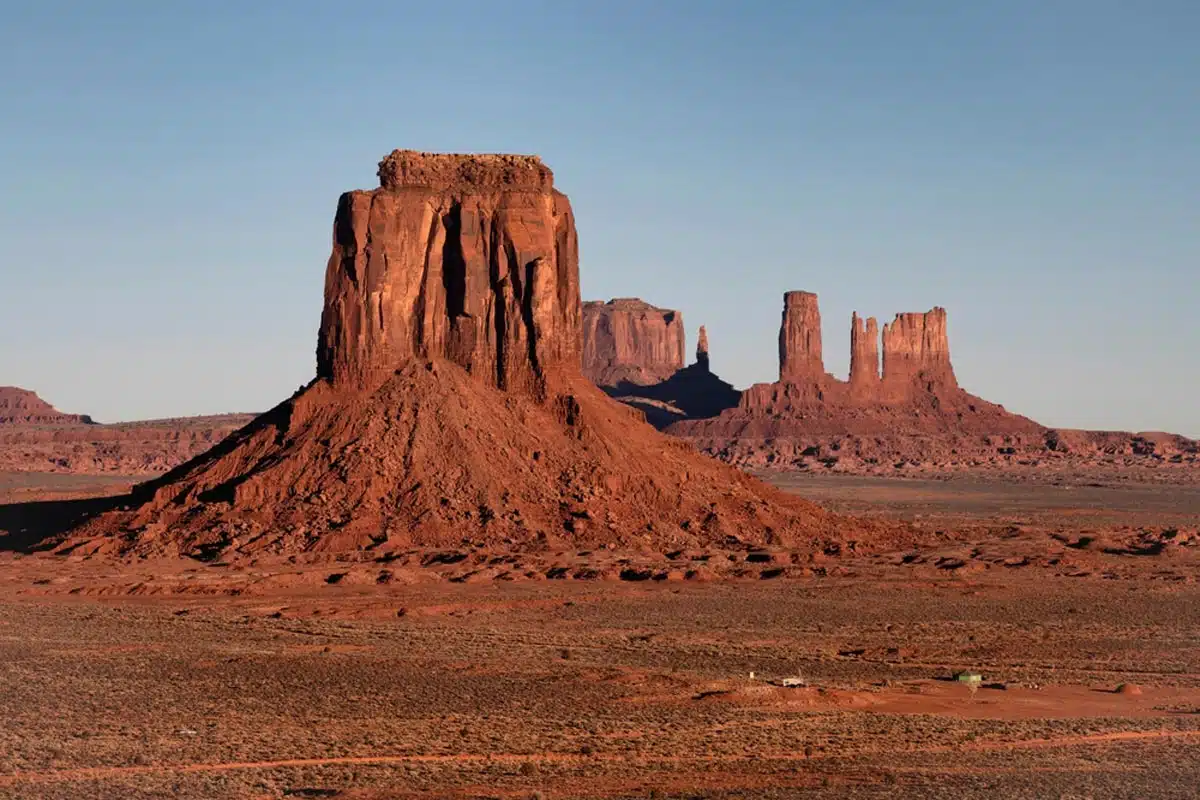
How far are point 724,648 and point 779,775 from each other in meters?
13.6

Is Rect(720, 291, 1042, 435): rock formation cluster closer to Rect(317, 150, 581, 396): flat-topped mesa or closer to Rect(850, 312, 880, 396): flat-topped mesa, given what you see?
Rect(850, 312, 880, 396): flat-topped mesa

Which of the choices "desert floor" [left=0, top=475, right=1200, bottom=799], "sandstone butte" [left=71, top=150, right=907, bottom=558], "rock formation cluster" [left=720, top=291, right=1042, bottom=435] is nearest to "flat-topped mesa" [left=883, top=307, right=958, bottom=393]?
"rock formation cluster" [left=720, top=291, right=1042, bottom=435]

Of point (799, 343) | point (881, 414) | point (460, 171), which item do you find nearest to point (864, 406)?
point (881, 414)

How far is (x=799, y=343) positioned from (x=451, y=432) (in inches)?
4810

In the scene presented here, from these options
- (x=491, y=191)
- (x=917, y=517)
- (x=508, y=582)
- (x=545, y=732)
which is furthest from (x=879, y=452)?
(x=545, y=732)

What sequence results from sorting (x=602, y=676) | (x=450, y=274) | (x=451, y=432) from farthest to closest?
(x=450, y=274) → (x=451, y=432) → (x=602, y=676)

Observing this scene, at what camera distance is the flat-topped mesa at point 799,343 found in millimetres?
176625

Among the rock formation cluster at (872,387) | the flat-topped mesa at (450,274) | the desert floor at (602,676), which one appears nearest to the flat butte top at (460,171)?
the flat-topped mesa at (450,274)

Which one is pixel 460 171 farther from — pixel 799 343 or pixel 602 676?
pixel 799 343

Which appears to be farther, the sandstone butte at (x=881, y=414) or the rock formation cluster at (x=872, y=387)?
the rock formation cluster at (x=872, y=387)

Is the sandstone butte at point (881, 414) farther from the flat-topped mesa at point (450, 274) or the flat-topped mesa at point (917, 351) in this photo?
the flat-topped mesa at point (450, 274)

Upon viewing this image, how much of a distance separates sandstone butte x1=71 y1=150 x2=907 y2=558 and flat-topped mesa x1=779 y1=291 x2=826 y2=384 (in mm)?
114690

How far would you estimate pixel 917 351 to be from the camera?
589 feet

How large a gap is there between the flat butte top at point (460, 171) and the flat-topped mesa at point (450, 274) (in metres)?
0.04
